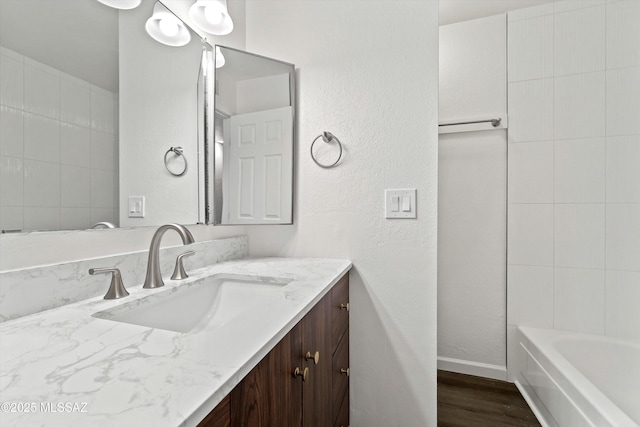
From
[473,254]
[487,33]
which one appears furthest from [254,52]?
[473,254]

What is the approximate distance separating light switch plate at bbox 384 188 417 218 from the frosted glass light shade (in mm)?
1090

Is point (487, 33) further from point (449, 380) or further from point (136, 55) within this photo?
point (449, 380)

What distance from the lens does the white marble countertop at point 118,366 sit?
33cm

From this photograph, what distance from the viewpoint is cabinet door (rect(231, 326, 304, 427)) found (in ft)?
1.58

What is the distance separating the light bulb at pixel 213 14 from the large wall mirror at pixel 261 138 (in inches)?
4.9

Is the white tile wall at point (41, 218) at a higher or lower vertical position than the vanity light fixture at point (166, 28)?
lower

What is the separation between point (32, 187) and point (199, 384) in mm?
646

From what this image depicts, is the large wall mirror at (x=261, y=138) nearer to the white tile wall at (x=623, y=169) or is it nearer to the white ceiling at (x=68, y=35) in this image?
the white ceiling at (x=68, y=35)

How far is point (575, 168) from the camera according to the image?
5.55 feet

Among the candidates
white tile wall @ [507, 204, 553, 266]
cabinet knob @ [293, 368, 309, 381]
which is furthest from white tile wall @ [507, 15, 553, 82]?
cabinet knob @ [293, 368, 309, 381]

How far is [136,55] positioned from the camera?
933mm

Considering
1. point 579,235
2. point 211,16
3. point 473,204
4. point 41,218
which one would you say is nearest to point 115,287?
point 41,218

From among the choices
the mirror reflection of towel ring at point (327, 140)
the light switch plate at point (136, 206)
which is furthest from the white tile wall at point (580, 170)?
the light switch plate at point (136, 206)

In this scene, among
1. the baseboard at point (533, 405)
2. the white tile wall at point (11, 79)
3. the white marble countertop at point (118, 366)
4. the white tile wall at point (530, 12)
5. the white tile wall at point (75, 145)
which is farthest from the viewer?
the white tile wall at point (530, 12)
